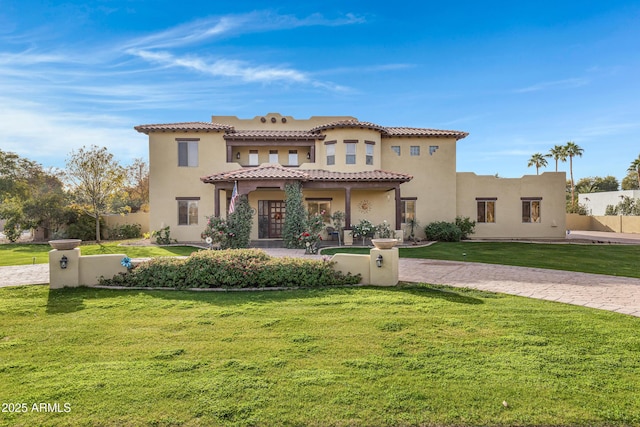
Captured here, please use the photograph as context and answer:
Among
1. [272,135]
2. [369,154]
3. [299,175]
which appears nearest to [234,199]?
[299,175]

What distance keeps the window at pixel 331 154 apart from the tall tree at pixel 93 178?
15.7m

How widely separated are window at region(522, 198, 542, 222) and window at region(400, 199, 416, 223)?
8377 mm

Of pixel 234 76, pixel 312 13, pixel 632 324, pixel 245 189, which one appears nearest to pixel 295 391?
pixel 632 324

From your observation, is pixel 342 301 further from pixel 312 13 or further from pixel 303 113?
pixel 303 113

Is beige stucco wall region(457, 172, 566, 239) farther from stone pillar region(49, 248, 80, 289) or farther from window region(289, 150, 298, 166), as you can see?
stone pillar region(49, 248, 80, 289)

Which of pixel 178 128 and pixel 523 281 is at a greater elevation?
pixel 178 128

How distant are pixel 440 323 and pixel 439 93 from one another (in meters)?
20.7

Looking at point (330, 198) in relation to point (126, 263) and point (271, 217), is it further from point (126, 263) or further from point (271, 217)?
point (126, 263)

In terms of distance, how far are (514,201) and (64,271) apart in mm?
26279

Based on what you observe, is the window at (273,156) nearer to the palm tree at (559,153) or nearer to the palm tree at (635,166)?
the palm tree at (559,153)

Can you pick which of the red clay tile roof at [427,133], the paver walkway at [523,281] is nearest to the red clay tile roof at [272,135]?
the red clay tile roof at [427,133]

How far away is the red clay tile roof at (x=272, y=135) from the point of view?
21578 mm

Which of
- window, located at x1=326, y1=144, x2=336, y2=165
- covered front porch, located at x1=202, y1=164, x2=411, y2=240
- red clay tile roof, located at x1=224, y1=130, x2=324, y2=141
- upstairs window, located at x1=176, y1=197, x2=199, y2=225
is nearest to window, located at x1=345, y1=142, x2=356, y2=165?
window, located at x1=326, y1=144, x2=336, y2=165

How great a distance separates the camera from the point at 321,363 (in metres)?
4.46
